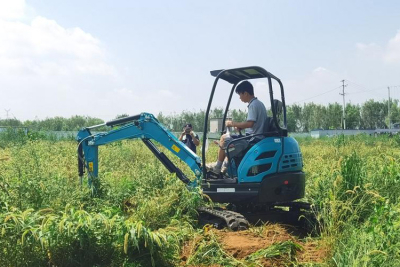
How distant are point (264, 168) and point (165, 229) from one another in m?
1.80

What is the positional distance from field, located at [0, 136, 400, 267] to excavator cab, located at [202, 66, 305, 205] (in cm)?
46

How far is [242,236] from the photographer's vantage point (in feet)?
17.9

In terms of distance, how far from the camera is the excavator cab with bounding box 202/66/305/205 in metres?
6.29

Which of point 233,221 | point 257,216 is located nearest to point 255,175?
point 257,216

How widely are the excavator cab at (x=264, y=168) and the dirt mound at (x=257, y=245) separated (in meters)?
0.66

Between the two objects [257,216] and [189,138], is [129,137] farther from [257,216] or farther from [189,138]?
[189,138]

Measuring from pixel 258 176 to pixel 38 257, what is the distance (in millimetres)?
3413

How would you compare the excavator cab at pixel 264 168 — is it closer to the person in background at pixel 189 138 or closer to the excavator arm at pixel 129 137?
the excavator arm at pixel 129 137

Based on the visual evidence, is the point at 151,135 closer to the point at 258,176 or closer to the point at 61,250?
the point at 258,176

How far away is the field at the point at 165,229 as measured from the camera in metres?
3.99

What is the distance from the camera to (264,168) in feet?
20.7

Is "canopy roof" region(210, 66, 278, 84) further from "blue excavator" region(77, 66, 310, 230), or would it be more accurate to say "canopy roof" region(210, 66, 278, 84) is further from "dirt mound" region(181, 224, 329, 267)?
"dirt mound" region(181, 224, 329, 267)

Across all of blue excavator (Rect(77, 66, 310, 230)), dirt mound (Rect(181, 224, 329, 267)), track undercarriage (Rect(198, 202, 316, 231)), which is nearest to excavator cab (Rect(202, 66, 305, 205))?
blue excavator (Rect(77, 66, 310, 230))

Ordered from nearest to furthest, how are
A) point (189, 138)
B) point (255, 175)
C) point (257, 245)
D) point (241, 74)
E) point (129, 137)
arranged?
1. point (257, 245)
2. point (255, 175)
3. point (241, 74)
4. point (129, 137)
5. point (189, 138)
